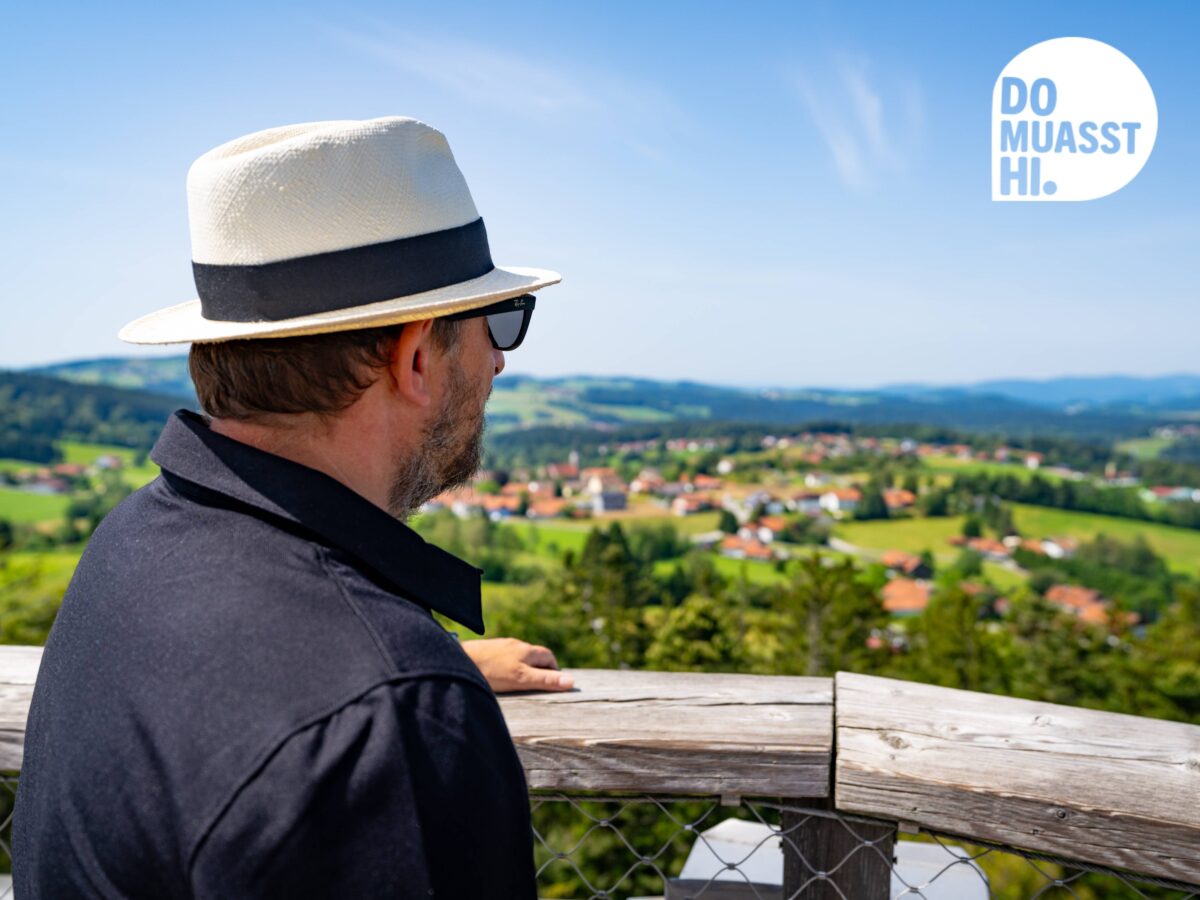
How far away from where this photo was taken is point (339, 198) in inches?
43.4

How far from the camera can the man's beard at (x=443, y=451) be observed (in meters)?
1.18

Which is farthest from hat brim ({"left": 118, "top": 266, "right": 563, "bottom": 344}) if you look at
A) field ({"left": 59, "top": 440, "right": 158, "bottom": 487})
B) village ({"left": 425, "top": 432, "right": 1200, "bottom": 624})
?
field ({"left": 59, "top": 440, "right": 158, "bottom": 487})

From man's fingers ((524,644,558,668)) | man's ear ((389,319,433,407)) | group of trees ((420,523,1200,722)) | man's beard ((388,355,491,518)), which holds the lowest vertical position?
group of trees ((420,523,1200,722))

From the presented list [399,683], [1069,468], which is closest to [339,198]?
[399,683]

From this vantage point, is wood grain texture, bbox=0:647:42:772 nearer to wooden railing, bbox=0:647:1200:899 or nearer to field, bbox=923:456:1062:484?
wooden railing, bbox=0:647:1200:899

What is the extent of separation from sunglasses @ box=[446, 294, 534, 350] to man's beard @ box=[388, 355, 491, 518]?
7 cm

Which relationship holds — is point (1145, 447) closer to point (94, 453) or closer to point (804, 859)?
point (94, 453)

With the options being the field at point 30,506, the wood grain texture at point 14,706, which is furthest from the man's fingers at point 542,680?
the field at point 30,506

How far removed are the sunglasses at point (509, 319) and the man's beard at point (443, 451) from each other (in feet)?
0.24

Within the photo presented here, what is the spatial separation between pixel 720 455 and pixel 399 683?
→ 121573 millimetres

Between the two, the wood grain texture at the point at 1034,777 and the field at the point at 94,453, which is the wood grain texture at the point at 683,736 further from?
the field at the point at 94,453

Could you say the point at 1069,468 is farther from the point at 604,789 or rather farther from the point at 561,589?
the point at 604,789

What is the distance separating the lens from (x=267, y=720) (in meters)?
0.78

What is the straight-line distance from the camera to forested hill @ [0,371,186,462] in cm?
9419
